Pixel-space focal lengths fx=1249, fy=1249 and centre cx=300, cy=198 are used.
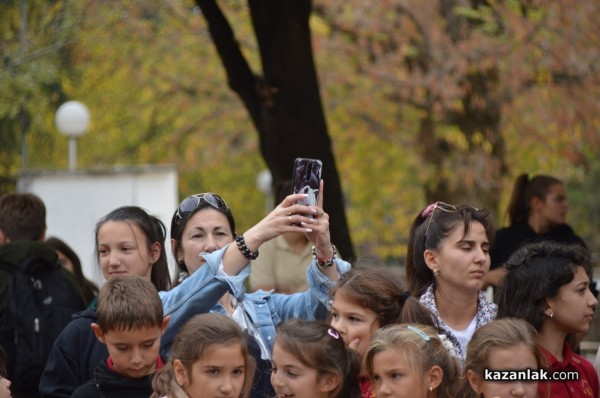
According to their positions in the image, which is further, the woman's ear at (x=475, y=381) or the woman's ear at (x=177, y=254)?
the woman's ear at (x=177, y=254)

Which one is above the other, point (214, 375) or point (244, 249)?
point (244, 249)

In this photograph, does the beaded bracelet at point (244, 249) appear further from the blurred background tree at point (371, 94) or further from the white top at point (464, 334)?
the blurred background tree at point (371, 94)

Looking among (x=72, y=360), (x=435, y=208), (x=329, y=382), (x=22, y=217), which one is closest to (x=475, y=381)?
(x=329, y=382)

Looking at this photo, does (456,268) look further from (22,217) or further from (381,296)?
(22,217)

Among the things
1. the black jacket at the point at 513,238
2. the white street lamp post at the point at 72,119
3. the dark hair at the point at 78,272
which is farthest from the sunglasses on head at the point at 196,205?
the white street lamp post at the point at 72,119

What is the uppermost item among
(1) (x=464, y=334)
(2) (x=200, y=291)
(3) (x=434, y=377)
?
(2) (x=200, y=291)

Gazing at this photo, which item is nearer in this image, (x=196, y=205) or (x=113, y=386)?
(x=113, y=386)

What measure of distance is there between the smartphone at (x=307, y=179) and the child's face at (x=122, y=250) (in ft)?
3.97

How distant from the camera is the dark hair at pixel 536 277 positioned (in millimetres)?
5988

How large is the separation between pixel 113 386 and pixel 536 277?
2.09 metres

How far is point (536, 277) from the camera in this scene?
6047 mm

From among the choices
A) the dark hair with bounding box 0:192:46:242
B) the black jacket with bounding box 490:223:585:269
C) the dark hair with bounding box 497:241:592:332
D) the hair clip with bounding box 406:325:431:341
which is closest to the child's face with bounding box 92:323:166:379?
the hair clip with bounding box 406:325:431:341

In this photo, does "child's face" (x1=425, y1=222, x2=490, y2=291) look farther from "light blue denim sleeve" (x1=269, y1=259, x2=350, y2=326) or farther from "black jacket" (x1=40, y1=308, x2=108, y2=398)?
"black jacket" (x1=40, y1=308, x2=108, y2=398)

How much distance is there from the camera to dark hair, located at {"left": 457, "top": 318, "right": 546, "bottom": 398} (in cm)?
524
